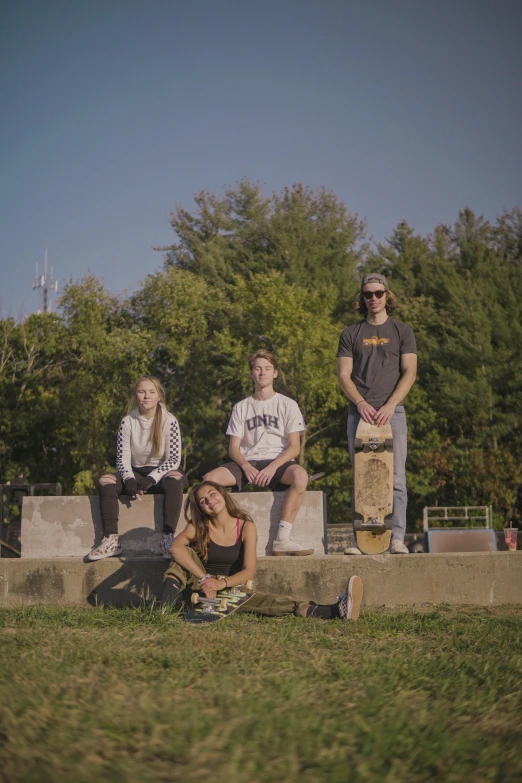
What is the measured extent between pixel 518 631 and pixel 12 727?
11.6 feet

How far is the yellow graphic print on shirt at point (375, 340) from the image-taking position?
26.1 ft

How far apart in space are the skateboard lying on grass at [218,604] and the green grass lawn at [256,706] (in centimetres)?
51

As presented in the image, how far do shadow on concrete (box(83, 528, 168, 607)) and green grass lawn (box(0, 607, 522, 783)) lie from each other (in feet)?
6.39

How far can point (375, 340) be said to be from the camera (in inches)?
314

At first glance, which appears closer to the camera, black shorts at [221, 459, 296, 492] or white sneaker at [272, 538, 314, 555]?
white sneaker at [272, 538, 314, 555]

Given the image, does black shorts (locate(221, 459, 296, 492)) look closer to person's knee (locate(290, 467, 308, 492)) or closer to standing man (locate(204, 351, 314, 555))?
standing man (locate(204, 351, 314, 555))

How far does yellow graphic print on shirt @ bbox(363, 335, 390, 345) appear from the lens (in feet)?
26.1

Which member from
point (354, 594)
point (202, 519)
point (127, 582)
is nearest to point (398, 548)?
point (354, 594)

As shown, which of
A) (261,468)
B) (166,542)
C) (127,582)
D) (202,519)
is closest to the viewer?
(202,519)

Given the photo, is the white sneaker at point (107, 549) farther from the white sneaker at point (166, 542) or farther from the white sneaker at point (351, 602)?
the white sneaker at point (351, 602)

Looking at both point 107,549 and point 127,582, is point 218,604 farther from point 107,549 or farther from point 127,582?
point 107,549

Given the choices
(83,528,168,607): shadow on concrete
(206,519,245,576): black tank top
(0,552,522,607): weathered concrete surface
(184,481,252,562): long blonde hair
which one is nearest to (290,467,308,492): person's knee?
(0,552,522,607): weathered concrete surface

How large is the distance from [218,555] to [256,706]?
336 centimetres

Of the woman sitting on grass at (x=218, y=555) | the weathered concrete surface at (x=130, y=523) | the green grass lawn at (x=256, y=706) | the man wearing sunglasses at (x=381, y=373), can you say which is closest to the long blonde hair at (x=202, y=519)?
the woman sitting on grass at (x=218, y=555)
